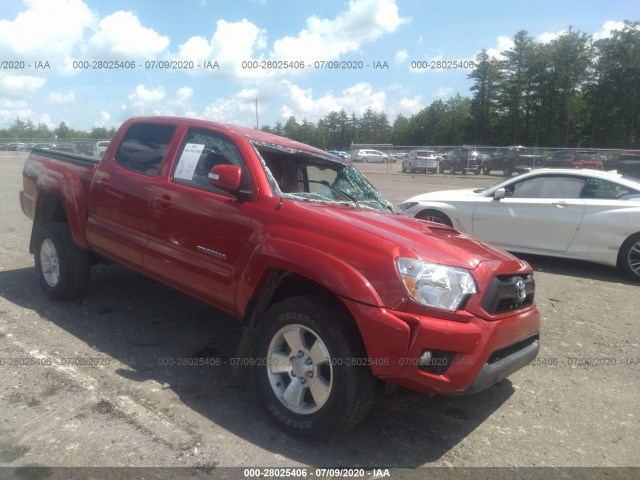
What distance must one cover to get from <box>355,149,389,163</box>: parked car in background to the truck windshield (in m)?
35.4

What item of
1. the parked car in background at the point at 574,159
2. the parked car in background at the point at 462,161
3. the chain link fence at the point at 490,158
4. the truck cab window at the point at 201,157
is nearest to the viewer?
the truck cab window at the point at 201,157

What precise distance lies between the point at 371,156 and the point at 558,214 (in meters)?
34.1

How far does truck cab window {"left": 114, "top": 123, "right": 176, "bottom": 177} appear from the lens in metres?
4.49

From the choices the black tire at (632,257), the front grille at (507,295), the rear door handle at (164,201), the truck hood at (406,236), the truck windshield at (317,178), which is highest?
the truck windshield at (317,178)

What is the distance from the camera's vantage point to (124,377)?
12.9 ft

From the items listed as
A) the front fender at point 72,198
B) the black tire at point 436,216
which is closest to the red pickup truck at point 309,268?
the front fender at point 72,198

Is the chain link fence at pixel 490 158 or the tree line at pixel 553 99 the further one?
the tree line at pixel 553 99

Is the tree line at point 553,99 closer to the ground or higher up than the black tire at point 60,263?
higher up

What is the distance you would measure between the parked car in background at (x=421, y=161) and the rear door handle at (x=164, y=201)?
3331 cm

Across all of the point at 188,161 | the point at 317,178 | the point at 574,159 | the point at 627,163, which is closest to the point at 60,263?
the point at 188,161

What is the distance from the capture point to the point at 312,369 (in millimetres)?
3139

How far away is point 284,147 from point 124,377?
87.2 inches

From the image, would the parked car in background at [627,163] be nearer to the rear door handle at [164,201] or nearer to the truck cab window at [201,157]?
the truck cab window at [201,157]

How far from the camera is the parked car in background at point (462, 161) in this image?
33.1 meters
